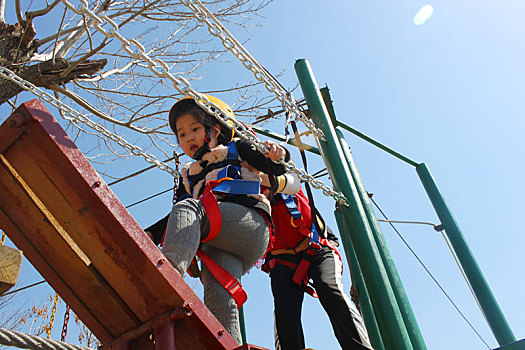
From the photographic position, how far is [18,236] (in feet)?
4.66

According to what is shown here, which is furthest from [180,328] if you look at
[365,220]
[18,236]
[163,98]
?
[163,98]

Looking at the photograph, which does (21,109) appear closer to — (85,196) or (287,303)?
(85,196)

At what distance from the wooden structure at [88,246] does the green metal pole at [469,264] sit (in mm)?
2672

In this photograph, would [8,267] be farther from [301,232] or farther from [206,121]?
[301,232]

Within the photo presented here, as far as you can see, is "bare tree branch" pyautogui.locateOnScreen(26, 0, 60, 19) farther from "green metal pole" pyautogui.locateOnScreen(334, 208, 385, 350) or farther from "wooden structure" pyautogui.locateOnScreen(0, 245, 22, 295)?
"wooden structure" pyautogui.locateOnScreen(0, 245, 22, 295)

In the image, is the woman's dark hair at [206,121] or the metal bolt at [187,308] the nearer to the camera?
the metal bolt at [187,308]

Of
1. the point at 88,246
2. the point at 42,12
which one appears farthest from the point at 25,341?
the point at 42,12

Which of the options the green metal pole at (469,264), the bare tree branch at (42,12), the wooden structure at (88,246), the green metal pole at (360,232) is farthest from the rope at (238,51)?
the bare tree branch at (42,12)

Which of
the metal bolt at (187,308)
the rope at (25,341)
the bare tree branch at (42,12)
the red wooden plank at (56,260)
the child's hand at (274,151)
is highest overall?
the bare tree branch at (42,12)

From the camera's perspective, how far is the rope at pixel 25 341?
0.86 metres

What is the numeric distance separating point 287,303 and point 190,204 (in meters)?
1.14

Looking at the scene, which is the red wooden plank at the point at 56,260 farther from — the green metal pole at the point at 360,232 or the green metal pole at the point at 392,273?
the green metal pole at the point at 392,273

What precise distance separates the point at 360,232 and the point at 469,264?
5.56 feet

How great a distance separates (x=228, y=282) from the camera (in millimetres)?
1771
